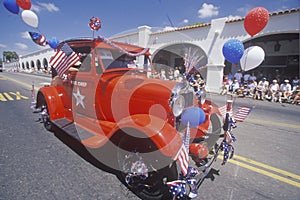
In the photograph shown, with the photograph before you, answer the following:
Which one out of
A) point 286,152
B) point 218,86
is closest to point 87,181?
point 286,152

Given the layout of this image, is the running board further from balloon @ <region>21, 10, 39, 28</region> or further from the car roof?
balloon @ <region>21, 10, 39, 28</region>

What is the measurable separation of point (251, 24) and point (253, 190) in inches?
187

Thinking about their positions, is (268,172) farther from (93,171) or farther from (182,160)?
(93,171)

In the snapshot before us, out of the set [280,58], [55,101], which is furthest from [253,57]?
[280,58]

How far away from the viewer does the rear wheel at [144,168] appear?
6.39 feet

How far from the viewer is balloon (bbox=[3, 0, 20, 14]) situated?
5976 millimetres

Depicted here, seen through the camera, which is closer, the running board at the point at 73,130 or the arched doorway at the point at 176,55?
the running board at the point at 73,130

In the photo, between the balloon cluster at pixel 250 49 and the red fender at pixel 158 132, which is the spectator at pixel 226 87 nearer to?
the balloon cluster at pixel 250 49

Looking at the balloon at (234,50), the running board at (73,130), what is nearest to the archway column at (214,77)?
the balloon at (234,50)

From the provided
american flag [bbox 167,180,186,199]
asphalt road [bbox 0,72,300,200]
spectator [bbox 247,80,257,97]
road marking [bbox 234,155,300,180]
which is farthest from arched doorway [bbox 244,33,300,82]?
american flag [bbox 167,180,186,199]

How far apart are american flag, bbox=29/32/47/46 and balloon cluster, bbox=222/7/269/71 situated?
618 centimetres

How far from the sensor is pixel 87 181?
225 cm

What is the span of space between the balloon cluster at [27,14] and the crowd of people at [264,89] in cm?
1044

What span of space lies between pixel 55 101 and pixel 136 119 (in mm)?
2376
